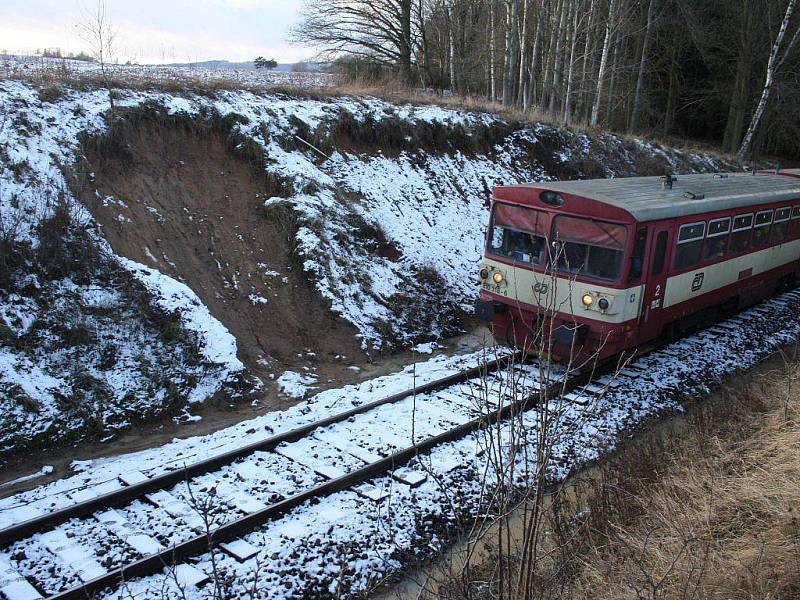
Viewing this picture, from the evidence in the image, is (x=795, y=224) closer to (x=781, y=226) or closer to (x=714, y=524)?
(x=781, y=226)

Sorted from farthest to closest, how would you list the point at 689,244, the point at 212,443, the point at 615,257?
the point at 689,244
the point at 615,257
the point at 212,443

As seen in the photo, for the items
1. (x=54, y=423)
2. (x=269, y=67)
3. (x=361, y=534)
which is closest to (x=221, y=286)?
(x=54, y=423)

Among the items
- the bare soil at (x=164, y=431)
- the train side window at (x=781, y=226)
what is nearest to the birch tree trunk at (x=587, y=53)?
the train side window at (x=781, y=226)

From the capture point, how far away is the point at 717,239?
37.0 feet

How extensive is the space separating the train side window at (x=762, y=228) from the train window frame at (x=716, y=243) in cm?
151

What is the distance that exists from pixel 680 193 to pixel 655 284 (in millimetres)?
2121

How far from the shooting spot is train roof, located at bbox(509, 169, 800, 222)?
30.2ft

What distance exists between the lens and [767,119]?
34625mm

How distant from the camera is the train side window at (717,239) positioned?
10992mm

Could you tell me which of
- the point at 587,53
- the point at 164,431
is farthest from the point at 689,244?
the point at 587,53

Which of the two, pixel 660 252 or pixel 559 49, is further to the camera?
pixel 559 49

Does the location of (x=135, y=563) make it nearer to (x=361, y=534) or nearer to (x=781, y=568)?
(x=361, y=534)

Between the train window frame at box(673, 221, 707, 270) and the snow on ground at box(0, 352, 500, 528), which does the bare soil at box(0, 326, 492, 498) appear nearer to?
the snow on ground at box(0, 352, 500, 528)

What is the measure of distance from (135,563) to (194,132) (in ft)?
32.5
